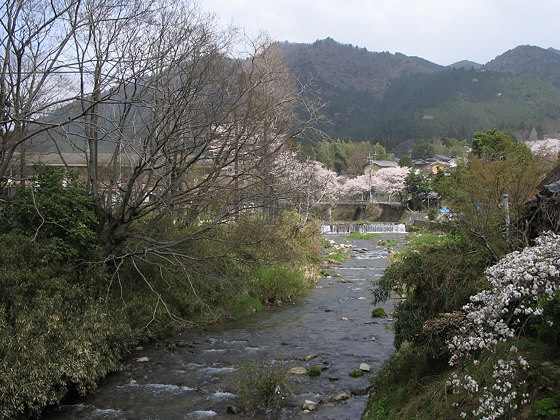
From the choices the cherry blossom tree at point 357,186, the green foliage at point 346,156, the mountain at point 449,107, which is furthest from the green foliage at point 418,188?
the mountain at point 449,107

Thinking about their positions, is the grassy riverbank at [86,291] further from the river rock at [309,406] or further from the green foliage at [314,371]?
the river rock at [309,406]

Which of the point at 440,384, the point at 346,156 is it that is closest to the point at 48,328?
the point at 440,384

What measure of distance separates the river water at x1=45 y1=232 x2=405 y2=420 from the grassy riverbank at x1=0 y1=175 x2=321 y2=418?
482 millimetres

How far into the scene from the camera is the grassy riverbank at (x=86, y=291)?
715 centimetres

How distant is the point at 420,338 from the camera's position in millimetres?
6875

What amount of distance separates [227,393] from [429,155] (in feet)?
323

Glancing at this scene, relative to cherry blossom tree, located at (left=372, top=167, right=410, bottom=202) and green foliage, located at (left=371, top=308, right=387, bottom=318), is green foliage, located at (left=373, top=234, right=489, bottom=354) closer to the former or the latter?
green foliage, located at (left=371, top=308, right=387, bottom=318)

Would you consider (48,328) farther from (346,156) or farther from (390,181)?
(346,156)

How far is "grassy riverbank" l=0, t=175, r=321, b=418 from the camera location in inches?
282

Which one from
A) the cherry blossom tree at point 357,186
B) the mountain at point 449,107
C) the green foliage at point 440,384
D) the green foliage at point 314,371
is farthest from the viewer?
the mountain at point 449,107

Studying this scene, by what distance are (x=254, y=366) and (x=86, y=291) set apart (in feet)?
13.2

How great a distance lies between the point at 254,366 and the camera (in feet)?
27.0

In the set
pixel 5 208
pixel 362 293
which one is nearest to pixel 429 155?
pixel 362 293

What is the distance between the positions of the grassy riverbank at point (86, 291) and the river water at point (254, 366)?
1.58 ft
